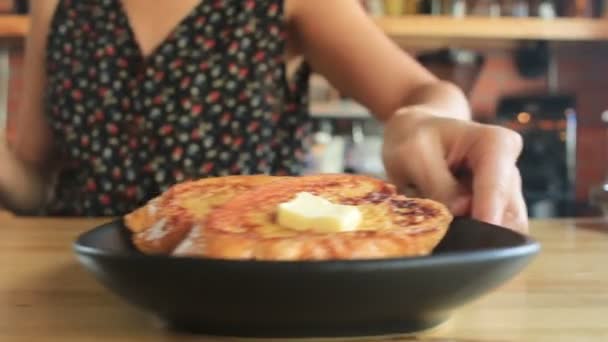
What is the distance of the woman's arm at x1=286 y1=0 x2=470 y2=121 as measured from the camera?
885mm

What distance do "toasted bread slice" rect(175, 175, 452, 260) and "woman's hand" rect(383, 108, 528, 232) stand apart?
0.10 metres

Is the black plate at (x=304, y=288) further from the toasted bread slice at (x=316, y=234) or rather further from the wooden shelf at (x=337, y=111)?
the wooden shelf at (x=337, y=111)

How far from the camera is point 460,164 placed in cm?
52

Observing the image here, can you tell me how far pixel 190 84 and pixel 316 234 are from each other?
0.68 m

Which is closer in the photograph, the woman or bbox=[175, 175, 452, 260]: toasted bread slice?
bbox=[175, 175, 452, 260]: toasted bread slice

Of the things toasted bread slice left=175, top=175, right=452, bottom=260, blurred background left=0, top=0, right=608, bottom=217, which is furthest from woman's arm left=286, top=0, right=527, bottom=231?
blurred background left=0, top=0, right=608, bottom=217

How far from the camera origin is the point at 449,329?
328 mm

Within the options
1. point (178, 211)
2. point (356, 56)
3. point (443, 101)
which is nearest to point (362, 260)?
point (178, 211)

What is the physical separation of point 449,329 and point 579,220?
53 cm

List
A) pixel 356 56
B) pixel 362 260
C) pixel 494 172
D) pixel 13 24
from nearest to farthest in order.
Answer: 1. pixel 362 260
2. pixel 494 172
3. pixel 356 56
4. pixel 13 24

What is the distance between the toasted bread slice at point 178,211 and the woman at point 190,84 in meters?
0.50

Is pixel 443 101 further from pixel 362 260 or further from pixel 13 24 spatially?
pixel 13 24

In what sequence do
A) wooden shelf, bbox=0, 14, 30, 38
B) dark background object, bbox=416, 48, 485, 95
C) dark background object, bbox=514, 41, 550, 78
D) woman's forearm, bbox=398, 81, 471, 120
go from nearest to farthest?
woman's forearm, bbox=398, 81, 471, 120
wooden shelf, bbox=0, 14, 30, 38
dark background object, bbox=416, 48, 485, 95
dark background object, bbox=514, 41, 550, 78

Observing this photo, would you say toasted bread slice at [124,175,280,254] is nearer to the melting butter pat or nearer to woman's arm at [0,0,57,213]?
the melting butter pat
